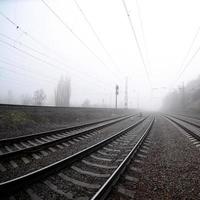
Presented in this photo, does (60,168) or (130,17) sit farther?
(130,17)

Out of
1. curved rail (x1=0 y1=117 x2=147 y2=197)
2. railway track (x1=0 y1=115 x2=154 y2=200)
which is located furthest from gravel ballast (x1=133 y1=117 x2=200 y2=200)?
curved rail (x1=0 y1=117 x2=147 y2=197)

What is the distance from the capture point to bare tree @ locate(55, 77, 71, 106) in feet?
192

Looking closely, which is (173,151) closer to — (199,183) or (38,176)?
(199,183)

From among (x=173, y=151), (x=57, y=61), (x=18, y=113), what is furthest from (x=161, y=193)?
(x=57, y=61)

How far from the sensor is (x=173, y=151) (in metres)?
7.00

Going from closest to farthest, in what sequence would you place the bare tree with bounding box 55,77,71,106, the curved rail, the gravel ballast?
the curved rail, the gravel ballast, the bare tree with bounding box 55,77,71,106

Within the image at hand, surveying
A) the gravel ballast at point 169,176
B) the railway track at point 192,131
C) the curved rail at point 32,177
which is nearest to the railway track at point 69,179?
the curved rail at point 32,177

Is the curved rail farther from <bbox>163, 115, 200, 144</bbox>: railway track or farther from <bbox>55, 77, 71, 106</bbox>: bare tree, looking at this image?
<bbox>55, 77, 71, 106</bbox>: bare tree

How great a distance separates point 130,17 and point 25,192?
32.3 ft

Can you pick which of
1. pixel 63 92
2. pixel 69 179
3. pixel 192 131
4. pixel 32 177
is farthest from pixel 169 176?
pixel 63 92

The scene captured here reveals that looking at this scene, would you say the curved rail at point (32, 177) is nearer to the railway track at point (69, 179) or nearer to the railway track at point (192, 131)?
the railway track at point (69, 179)

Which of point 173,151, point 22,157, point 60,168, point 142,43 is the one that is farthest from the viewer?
point 142,43

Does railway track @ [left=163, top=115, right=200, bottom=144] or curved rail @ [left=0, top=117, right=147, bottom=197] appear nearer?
curved rail @ [left=0, top=117, right=147, bottom=197]

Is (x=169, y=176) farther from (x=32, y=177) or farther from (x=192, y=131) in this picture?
(x=192, y=131)
